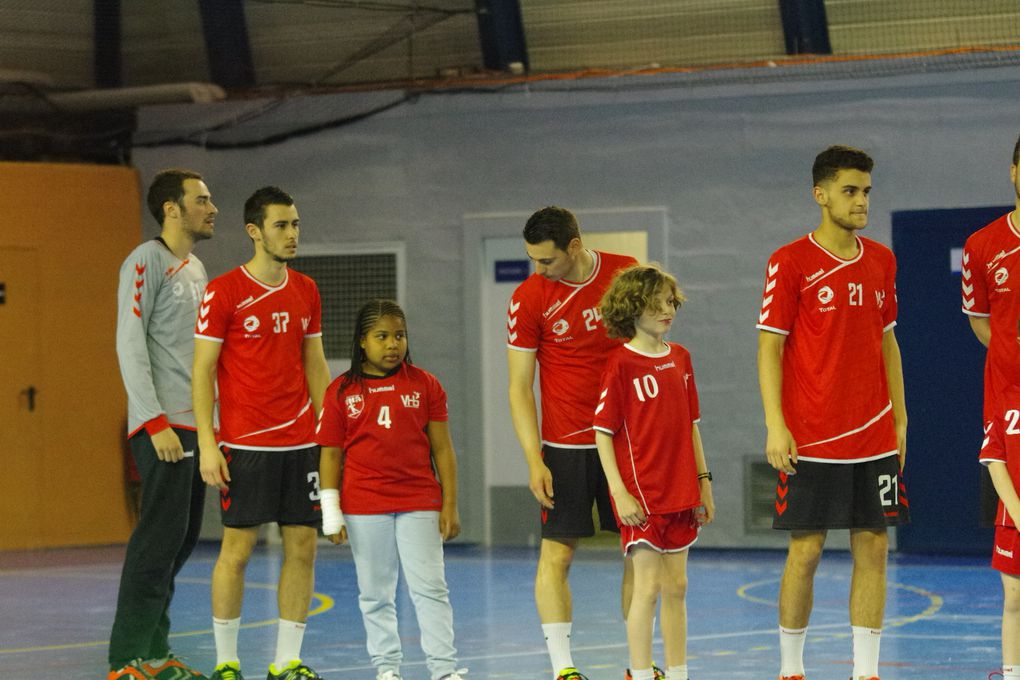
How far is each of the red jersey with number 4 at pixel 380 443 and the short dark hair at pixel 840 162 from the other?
1.75 m

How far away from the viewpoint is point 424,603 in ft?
20.0

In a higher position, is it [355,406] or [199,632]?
[355,406]

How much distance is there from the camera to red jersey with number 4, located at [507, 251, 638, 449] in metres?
6.22

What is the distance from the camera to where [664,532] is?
572 centimetres

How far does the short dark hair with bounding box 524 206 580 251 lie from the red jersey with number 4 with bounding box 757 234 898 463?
2.69 ft

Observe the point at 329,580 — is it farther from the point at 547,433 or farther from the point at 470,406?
the point at 547,433

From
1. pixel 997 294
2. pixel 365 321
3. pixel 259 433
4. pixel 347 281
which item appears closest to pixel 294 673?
pixel 259 433

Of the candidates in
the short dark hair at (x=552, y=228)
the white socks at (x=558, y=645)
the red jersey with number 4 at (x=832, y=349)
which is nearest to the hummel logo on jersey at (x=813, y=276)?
the red jersey with number 4 at (x=832, y=349)

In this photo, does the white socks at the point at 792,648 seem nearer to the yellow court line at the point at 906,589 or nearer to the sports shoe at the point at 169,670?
the sports shoe at the point at 169,670

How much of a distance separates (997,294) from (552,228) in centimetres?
173

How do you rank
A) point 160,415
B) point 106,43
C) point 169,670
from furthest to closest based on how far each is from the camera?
point 106,43 → point 169,670 → point 160,415

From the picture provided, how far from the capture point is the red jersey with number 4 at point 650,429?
18.7 feet

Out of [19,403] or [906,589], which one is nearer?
[906,589]

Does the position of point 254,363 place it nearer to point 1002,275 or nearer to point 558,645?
point 558,645
